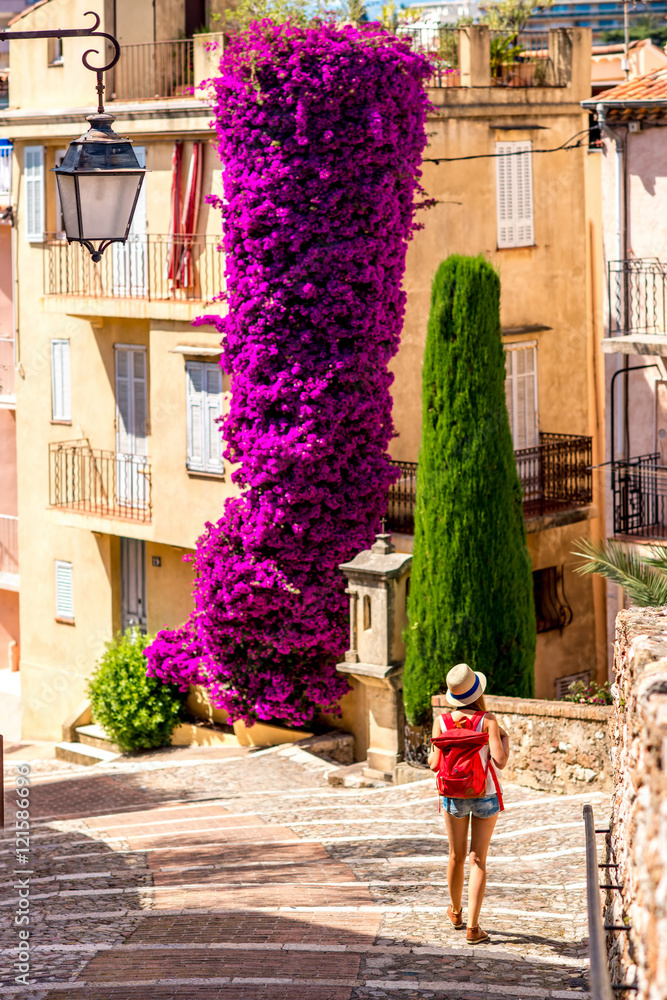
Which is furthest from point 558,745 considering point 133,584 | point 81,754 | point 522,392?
point 133,584

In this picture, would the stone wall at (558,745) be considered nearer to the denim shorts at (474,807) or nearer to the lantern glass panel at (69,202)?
the denim shorts at (474,807)

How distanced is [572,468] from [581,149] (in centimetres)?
522

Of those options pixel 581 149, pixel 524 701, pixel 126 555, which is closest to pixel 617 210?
pixel 581 149

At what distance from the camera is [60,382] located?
2555cm

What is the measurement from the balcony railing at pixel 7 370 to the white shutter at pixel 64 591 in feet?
11.2

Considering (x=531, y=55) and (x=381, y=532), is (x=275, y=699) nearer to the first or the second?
(x=381, y=532)

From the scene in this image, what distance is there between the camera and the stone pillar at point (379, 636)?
18.4 meters

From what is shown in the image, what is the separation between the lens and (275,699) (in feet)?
67.0

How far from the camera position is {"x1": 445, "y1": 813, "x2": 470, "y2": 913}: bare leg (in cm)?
991

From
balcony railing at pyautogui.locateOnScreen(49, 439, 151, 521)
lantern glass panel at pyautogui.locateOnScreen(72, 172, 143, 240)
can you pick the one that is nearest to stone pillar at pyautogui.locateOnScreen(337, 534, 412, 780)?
balcony railing at pyautogui.locateOnScreen(49, 439, 151, 521)

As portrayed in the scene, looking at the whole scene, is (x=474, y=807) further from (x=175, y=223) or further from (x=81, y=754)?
(x=175, y=223)

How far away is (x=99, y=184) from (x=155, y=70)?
15044mm

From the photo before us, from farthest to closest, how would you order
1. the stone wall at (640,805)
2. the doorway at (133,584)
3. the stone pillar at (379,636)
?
the doorway at (133,584) < the stone pillar at (379,636) < the stone wall at (640,805)

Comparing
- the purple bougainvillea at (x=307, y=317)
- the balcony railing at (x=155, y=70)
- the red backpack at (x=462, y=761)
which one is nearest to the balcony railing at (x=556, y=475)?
the purple bougainvillea at (x=307, y=317)
